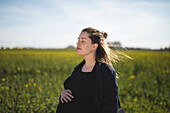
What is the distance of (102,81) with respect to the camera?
1557mm

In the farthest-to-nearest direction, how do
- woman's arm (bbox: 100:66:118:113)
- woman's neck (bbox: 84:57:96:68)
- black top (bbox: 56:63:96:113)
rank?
1. woman's neck (bbox: 84:57:96:68)
2. black top (bbox: 56:63:96:113)
3. woman's arm (bbox: 100:66:118:113)

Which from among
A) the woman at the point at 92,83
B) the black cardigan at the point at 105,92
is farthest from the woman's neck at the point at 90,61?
the black cardigan at the point at 105,92

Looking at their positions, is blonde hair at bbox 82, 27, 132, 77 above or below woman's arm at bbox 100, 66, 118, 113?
above

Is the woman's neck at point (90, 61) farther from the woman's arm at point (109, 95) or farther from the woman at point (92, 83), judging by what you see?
the woman's arm at point (109, 95)

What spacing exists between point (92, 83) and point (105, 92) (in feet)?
0.56

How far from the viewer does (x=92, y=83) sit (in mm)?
1631

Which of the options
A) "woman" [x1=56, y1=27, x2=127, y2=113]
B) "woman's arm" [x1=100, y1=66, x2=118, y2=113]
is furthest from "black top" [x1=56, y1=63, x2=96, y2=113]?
"woman's arm" [x1=100, y1=66, x2=118, y2=113]

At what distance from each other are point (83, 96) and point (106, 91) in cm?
27

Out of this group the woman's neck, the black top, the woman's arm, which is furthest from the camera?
the woman's neck

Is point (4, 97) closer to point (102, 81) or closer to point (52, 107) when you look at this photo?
point (52, 107)

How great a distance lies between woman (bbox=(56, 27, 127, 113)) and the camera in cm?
154

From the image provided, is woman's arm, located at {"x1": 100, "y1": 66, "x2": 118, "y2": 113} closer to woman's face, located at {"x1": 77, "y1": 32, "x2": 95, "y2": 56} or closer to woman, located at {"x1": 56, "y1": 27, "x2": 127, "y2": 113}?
woman, located at {"x1": 56, "y1": 27, "x2": 127, "y2": 113}

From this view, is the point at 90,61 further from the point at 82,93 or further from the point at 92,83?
the point at 82,93

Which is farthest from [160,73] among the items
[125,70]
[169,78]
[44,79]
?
[44,79]
